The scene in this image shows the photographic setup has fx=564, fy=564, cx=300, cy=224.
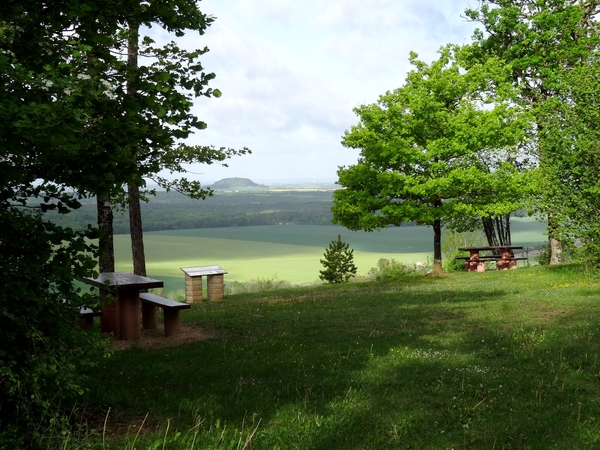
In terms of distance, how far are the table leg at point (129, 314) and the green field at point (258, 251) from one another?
33.8m

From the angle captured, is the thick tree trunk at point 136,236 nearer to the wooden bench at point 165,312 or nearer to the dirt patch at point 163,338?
the wooden bench at point 165,312

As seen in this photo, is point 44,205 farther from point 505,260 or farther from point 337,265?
point 505,260

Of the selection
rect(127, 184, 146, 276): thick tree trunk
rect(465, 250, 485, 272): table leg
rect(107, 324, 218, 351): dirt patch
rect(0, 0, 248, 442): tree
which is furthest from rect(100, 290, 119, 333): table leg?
rect(465, 250, 485, 272): table leg

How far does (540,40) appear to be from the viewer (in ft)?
90.5

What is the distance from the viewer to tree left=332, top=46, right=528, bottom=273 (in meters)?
25.0

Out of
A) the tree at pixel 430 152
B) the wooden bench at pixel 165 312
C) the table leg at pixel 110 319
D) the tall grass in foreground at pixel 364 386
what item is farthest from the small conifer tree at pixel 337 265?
the table leg at pixel 110 319

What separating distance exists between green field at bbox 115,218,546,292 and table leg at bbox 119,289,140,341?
33818 millimetres

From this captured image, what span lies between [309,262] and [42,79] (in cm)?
7005

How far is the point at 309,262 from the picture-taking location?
74.4 metres

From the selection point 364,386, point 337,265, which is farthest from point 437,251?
point 364,386

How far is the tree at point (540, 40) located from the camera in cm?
2678

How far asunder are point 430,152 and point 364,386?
1892 centimetres

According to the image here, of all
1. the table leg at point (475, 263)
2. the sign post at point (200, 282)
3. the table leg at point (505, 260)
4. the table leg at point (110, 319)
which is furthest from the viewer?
the table leg at point (475, 263)

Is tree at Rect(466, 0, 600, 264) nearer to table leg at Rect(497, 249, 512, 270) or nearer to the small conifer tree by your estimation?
table leg at Rect(497, 249, 512, 270)
